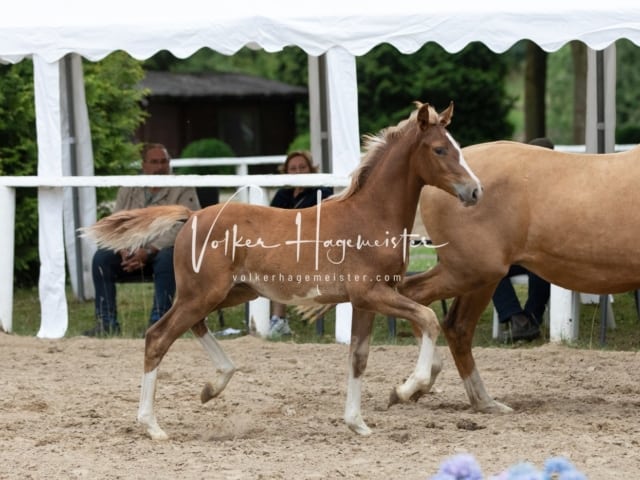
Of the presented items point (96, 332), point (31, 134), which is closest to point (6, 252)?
point (96, 332)

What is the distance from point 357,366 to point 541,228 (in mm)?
1304

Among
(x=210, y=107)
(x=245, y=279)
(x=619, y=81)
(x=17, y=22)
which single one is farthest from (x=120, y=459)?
(x=619, y=81)

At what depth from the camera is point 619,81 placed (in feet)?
107

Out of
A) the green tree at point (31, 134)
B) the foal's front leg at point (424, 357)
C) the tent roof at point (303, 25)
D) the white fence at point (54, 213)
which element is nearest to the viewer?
the foal's front leg at point (424, 357)

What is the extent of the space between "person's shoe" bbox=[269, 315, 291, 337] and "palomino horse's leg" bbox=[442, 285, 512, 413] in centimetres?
250

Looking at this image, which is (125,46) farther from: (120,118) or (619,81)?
(619,81)

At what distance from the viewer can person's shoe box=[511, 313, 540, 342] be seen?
344 inches

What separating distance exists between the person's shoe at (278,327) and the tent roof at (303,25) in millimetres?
2067

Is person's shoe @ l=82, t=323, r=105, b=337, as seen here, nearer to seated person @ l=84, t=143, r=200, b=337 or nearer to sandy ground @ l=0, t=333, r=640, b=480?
seated person @ l=84, t=143, r=200, b=337

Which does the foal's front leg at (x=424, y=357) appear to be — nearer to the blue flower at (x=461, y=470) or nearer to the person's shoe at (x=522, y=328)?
the blue flower at (x=461, y=470)

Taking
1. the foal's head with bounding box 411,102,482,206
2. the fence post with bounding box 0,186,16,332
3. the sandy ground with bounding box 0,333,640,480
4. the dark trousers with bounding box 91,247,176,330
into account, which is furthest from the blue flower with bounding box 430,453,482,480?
the fence post with bounding box 0,186,16,332

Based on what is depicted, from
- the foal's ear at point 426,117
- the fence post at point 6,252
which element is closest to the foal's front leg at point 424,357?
the foal's ear at point 426,117

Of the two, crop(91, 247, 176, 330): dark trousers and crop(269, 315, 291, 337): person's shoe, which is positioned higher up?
crop(91, 247, 176, 330): dark trousers

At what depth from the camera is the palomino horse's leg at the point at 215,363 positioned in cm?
609
